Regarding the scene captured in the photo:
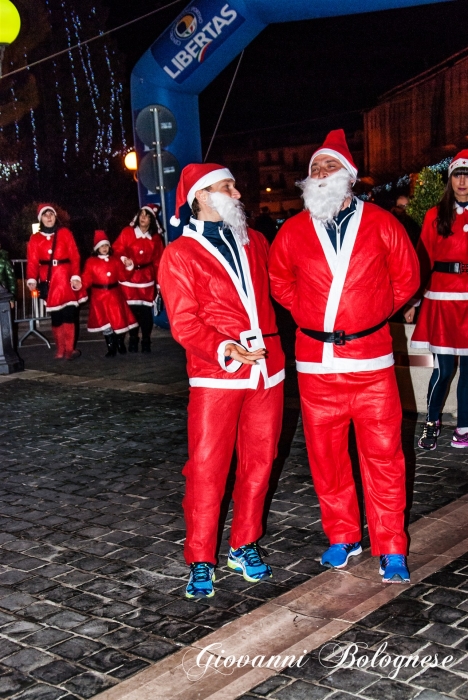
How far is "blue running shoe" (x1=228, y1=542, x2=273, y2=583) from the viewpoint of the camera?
13.5ft

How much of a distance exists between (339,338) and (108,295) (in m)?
7.84

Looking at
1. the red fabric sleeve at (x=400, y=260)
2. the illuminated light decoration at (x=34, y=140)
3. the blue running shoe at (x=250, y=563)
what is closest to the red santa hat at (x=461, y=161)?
the red fabric sleeve at (x=400, y=260)

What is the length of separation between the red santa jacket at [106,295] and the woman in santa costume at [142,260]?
0.49 ft

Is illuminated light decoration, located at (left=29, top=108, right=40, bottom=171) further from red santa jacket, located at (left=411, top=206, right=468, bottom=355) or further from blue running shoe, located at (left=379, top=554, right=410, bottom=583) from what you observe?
blue running shoe, located at (left=379, top=554, right=410, bottom=583)

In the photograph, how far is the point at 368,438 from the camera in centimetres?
398

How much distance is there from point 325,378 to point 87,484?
256 centimetres

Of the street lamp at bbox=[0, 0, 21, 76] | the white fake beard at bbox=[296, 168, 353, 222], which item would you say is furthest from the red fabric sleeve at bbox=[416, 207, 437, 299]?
the street lamp at bbox=[0, 0, 21, 76]

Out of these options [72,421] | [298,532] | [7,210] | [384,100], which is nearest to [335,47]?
[384,100]

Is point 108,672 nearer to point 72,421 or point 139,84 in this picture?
point 72,421

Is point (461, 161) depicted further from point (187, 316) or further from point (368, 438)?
point (187, 316)

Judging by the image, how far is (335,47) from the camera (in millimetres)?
43781

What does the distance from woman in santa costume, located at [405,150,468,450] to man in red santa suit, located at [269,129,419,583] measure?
6.79 ft

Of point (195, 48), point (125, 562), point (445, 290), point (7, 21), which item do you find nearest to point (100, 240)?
point (195, 48)

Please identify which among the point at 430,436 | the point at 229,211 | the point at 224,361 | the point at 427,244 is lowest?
the point at 430,436
